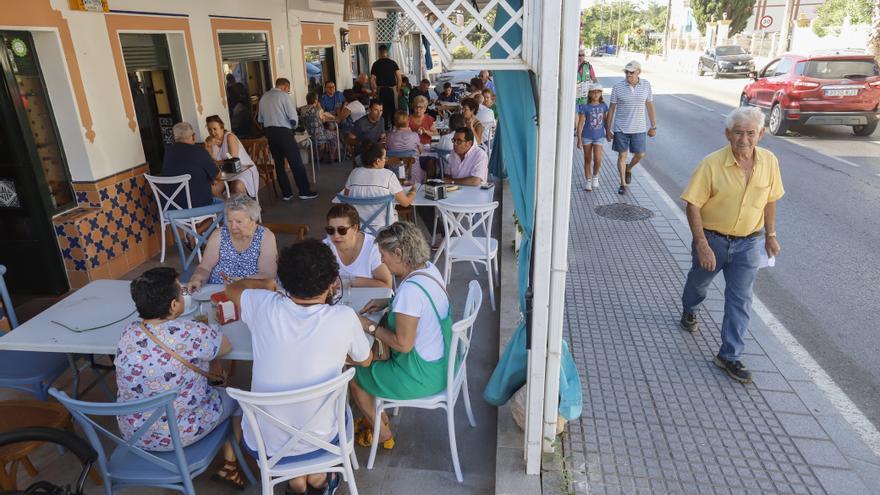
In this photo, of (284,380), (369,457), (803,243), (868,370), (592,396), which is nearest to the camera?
(284,380)

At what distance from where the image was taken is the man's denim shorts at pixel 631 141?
766 centimetres

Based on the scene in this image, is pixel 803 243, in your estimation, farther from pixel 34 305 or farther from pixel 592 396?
pixel 34 305

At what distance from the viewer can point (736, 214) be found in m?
3.52

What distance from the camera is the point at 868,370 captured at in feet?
12.6

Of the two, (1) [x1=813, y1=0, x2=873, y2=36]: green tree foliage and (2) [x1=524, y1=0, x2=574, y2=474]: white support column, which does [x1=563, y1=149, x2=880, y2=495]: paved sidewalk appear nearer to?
(2) [x1=524, y1=0, x2=574, y2=474]: white support column

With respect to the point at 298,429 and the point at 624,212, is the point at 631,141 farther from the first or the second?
the point at 298,429

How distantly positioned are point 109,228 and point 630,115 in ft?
20.7

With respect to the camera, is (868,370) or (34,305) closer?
(868,370)

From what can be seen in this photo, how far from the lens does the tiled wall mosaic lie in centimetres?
504

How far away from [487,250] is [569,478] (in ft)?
6.92

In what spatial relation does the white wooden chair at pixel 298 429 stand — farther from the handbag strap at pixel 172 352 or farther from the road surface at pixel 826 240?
the road surface at pixel 826 240

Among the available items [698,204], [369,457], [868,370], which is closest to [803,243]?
[868,370]

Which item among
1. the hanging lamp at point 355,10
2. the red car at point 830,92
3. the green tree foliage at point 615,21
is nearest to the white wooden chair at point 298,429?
the hanging lamp at point 355,10

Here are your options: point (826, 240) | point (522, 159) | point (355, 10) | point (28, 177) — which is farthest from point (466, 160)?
point (355, 10)
